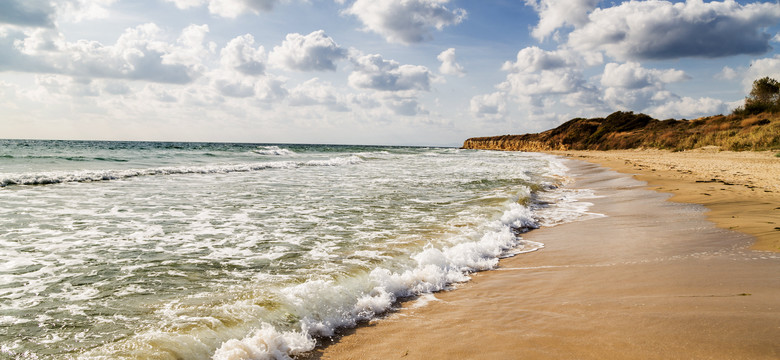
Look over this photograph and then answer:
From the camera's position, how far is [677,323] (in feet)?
9.96

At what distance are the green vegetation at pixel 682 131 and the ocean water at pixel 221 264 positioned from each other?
1155 inches

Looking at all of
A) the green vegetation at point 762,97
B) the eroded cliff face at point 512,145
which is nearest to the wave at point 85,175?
the green vegetation at point 762,97

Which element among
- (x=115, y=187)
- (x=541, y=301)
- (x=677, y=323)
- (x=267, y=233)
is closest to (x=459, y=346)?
(x=541, y=301)

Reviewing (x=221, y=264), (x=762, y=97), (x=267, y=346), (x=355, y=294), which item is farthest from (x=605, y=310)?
(x=762, y=97)

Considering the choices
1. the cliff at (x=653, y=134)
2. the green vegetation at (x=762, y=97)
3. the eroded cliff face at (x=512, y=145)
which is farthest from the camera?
the eroded cliff face at (x=512, y=145)

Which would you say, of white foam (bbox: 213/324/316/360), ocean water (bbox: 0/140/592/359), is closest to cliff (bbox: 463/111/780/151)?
ocean water (bbox: 0/140/592/359)

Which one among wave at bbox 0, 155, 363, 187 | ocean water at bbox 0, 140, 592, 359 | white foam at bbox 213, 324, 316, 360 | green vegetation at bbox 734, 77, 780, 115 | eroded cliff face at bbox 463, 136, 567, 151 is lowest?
white foam at bbox 213, 324, 316, 360

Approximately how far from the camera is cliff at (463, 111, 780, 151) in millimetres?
28875

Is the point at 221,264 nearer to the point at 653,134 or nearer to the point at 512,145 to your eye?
the point at 653,134

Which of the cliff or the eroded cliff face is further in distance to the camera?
the eroded cliff face

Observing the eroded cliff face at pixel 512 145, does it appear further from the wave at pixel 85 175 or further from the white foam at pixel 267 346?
the white foam at pixel 267 346

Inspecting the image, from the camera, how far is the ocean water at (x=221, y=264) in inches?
118

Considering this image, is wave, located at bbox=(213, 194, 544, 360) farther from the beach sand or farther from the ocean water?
the beach sand

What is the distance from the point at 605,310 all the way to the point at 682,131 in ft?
175
